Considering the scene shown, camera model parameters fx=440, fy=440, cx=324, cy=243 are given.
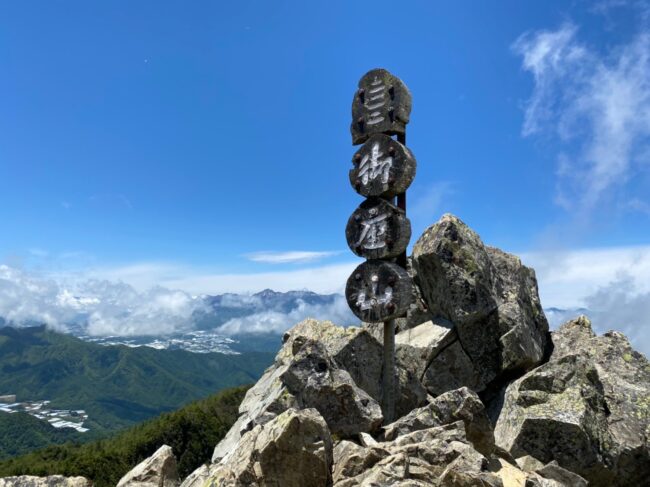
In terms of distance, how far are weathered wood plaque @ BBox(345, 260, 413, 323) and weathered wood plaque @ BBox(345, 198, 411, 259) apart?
0.57 metres

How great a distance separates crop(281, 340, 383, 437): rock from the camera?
48.6ft

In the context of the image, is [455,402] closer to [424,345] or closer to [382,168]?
[424,345]

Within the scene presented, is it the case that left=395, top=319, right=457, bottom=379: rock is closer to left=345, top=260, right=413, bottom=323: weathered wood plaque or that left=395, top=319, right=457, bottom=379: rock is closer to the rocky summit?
the rocky summit

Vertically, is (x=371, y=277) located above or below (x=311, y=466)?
above

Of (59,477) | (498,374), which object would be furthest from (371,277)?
(59,477)

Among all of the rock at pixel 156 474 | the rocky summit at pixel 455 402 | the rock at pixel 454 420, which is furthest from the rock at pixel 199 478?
the rock at pixel 454 420

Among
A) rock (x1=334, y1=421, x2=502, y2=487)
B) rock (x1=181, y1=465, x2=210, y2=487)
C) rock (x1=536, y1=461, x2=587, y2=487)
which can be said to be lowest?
rock (x1=181, y1=465, x2=210, y2=487)

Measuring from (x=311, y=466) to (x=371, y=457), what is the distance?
1.47 metres

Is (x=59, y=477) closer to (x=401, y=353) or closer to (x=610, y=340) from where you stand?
(x=401, y=353)

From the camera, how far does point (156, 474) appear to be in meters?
14.1

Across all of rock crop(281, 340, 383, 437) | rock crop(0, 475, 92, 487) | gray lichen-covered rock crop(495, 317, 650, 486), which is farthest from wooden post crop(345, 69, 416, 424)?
rock crop(0, 475, 92, 487)

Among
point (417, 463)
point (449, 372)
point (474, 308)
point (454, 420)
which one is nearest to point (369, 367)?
point (449, 372)

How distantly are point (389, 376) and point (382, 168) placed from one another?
9.35 metres

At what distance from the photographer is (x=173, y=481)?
48.3ft
